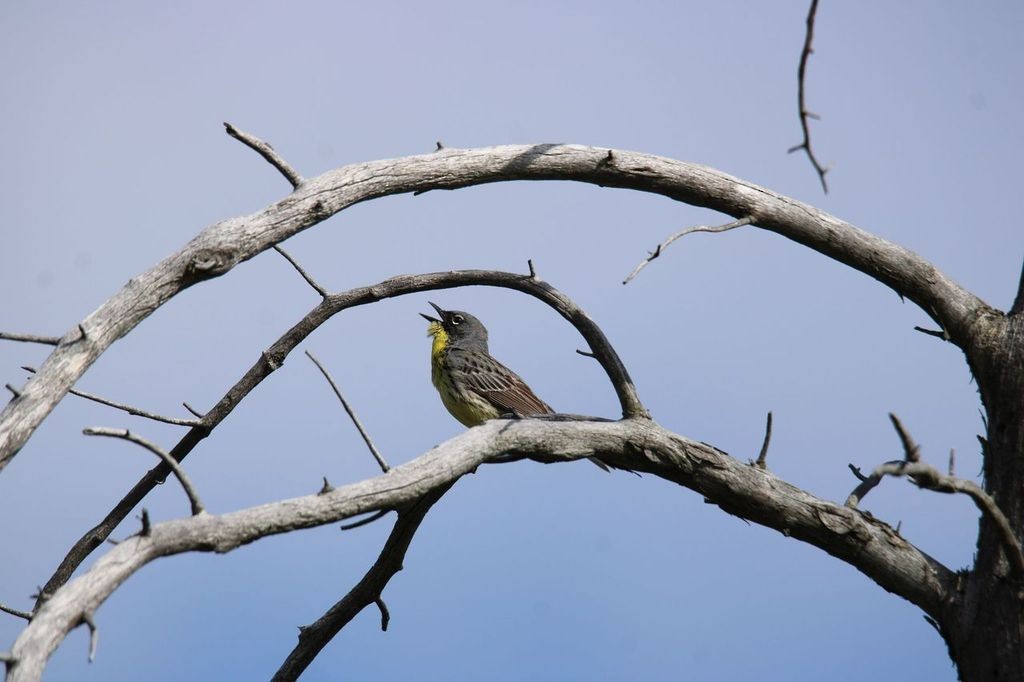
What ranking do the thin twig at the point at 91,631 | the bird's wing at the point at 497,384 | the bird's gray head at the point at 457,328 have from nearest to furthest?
the thin twig at the point at 91,631, the bird's wing at the point at 497,384, the bird's gray head at the point at 457,328

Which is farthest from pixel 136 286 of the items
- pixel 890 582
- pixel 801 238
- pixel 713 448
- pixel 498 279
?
pixel 890 582

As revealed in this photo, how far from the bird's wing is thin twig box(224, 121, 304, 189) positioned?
4.51 meters

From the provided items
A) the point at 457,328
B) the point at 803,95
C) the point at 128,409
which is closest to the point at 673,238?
the point at 803,95

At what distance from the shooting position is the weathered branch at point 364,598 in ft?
20.7

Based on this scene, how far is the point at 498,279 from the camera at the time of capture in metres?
6.93

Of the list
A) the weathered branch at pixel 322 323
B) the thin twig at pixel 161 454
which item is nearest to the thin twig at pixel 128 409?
the weathered branch at pixel 322 323

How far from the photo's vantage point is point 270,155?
227 inches

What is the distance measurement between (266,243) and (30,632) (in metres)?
2.40

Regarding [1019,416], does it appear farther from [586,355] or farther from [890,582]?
[586,355]

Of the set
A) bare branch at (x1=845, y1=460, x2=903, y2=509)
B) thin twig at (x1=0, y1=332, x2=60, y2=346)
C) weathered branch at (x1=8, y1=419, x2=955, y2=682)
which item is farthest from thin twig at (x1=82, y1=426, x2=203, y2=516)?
bare branch at (x1=845, y1=460, x2=903, y2=509)

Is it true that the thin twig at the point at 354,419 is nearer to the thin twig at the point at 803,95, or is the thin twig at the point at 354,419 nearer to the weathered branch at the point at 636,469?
the weathered branch at the point at 636,469

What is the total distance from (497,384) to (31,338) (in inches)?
222

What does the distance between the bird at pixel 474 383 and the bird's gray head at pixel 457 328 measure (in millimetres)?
11

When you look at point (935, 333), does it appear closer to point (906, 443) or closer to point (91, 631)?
point (906, 443)
